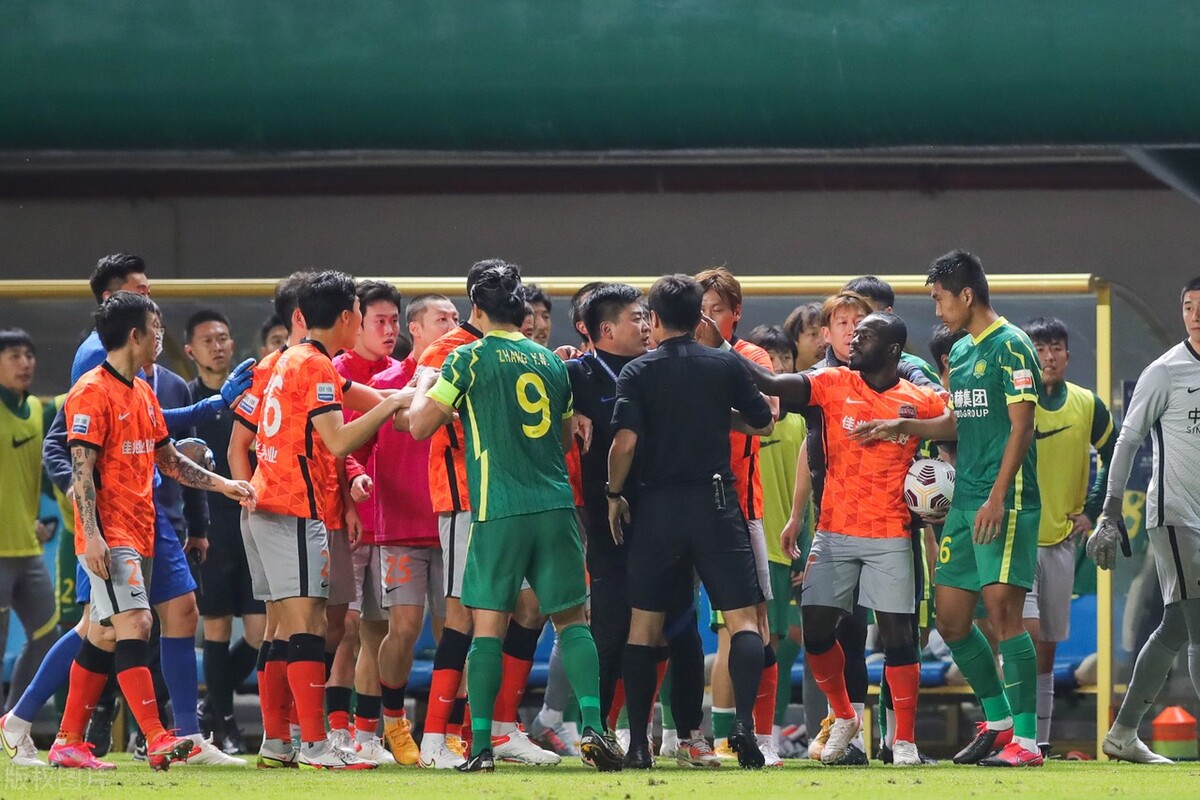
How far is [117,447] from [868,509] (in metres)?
2.66

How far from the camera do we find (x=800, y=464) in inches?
273

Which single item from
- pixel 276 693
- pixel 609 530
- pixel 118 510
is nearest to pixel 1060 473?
pixel 609 530

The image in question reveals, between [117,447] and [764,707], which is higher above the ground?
[117,447]

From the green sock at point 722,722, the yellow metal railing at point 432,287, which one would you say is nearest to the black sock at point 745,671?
the green sock at point 722,722

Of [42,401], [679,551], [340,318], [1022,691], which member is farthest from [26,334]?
[1022,691]

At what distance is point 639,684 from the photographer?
19.5 ft

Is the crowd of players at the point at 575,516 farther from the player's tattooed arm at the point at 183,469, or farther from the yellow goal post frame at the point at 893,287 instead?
the yellow goal post frame at the point at 893,287

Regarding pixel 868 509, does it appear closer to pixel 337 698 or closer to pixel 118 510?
pixel 337 698

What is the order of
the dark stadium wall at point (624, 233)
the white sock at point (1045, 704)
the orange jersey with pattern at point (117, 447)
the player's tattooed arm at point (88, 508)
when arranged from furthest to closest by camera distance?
the dark stadium wall at point (624, 233) < the white sock at point (1045, 704) < the orange jersey with pattern at point (117, 447) < the player's tattooed arm at point (88, 508)

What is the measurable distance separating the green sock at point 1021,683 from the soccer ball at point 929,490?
0.54m

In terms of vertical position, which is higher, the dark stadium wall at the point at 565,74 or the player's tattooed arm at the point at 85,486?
the dark stadium wall at the point at 565,74

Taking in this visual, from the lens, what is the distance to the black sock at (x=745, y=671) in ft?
19.2

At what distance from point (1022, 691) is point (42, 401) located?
504 centimetres

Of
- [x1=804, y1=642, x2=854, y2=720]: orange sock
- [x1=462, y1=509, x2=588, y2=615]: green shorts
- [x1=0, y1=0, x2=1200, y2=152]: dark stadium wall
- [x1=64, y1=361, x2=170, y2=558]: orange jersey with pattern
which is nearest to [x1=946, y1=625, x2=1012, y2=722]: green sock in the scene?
[x1=804, y1=642, x2=854, y2=720]: orange sock
